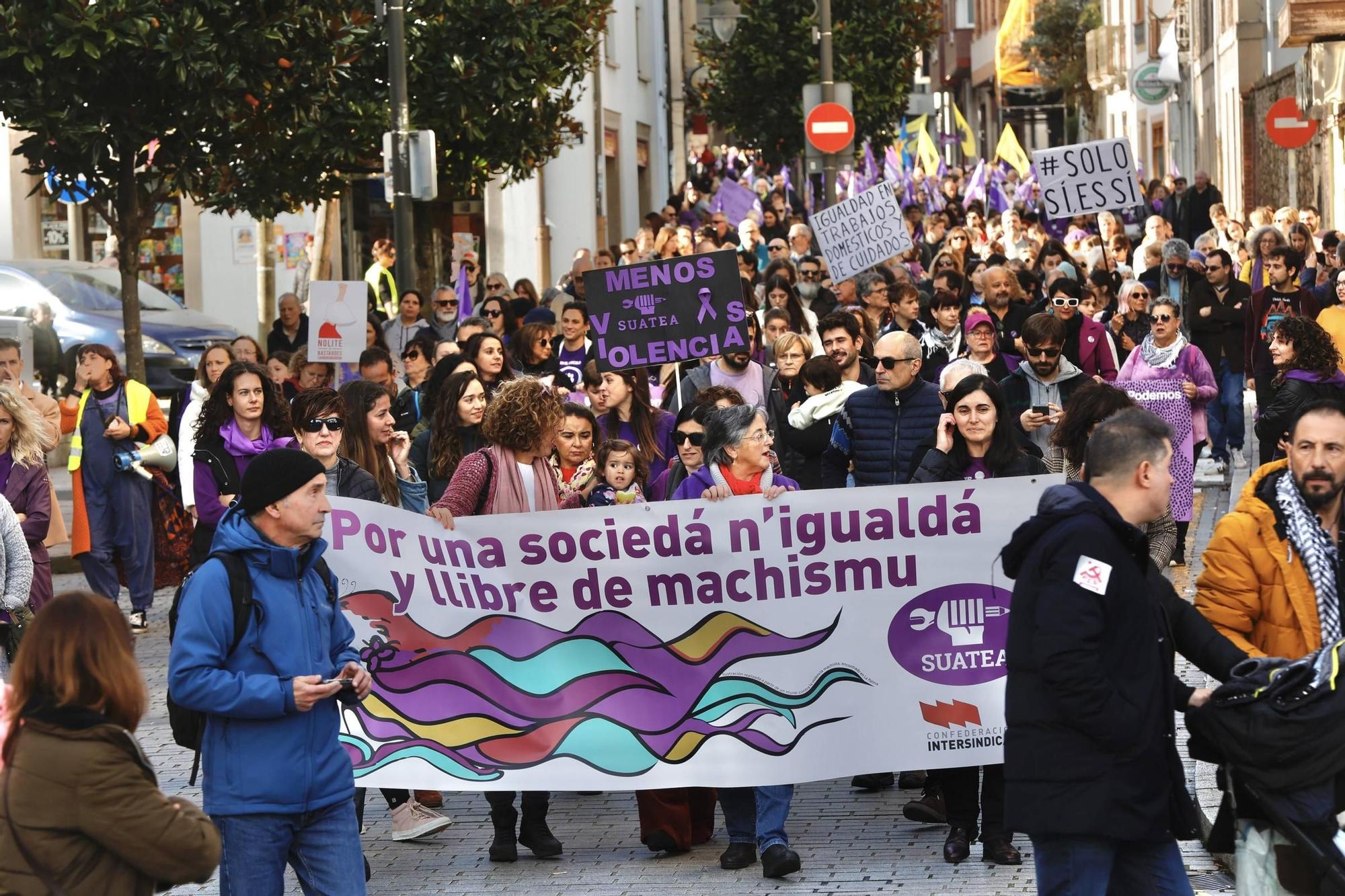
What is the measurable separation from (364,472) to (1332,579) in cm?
392

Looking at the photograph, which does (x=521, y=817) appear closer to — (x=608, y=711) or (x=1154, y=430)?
(x=608, y=711)

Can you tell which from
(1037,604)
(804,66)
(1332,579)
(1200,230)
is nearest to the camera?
(1037,604)

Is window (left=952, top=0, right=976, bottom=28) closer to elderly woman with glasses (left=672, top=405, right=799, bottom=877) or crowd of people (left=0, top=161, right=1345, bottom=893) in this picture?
crowd of people (left=0, top=161, right=1345, bottom=893)

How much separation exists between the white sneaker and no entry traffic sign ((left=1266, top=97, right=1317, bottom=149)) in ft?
66.8

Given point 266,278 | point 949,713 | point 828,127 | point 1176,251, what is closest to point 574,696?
point 949,713

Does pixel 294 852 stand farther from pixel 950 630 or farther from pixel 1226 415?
pixel 1226 415

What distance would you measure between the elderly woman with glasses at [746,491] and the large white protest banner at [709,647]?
97 mm

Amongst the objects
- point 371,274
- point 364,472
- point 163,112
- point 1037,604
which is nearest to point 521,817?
point 364,472

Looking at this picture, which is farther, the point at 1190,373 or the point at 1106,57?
the point at 1106,57

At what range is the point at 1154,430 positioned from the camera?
4.95 metres

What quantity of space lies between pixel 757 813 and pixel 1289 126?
68.0 ft

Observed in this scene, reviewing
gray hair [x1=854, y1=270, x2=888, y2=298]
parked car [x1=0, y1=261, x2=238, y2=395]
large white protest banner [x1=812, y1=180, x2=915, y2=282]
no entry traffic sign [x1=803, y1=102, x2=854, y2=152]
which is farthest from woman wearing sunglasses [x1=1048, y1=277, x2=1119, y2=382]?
no entry traffic sign [x1=803, y1=102, x2=854, y2=152]

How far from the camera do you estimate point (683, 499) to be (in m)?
7.32

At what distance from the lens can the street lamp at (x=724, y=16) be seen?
36.0m
